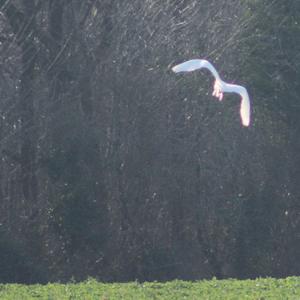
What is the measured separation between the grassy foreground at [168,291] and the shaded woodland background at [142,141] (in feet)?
19.6

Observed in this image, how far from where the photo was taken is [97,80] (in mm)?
16422

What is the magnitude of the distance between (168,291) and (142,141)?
24.5 ft

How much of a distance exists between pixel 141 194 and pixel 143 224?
0.50m

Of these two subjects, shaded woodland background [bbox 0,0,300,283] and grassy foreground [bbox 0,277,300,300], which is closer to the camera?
grassy foreground [bbox 0,277,300,300]

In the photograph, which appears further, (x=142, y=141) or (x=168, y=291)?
(x=142, y=141)

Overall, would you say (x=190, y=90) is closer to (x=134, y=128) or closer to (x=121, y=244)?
(x=134, y=128)

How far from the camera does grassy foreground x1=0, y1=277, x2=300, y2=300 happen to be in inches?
338

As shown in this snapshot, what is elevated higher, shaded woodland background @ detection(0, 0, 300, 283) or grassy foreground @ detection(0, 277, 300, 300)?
shaded woodland background @ detection(0, 0, 300, 283)

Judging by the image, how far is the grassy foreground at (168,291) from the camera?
8594 millimetres

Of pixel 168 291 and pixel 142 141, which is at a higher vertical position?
pixel 142 141

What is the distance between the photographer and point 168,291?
904 cm

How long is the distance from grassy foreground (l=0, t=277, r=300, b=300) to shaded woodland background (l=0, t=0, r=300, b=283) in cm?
598

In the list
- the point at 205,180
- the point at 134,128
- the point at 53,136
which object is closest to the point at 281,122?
the point at 205,180

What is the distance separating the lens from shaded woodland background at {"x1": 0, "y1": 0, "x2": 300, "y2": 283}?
52.5ft
